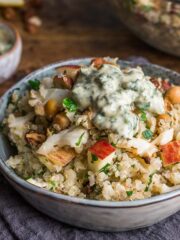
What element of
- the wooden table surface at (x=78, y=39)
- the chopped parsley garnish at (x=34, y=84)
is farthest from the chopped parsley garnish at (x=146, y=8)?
the chopped parsley garnish at (x=34, y=84)

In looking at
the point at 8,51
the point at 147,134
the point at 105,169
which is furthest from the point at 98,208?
the point at 8,51

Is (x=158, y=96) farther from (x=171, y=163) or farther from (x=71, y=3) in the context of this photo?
(x=71, y=3)

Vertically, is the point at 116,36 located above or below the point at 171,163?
below

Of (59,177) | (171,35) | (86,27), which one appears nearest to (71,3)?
(86,27)

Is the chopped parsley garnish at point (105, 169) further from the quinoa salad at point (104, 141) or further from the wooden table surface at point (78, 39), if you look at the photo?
the wooden table surface at point (78, 39)

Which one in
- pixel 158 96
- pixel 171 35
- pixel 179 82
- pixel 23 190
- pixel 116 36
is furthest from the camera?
pixel 116 36
